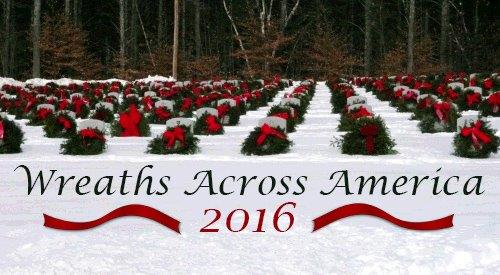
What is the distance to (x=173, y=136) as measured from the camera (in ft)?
27.9

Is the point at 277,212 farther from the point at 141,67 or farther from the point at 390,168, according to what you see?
the point at 141,67

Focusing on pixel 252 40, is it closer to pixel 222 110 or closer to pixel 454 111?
pixel 222 110

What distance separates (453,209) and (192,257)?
2.44 meters

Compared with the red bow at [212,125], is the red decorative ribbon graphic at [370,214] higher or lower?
lower

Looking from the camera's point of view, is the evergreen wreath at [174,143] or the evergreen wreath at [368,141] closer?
the evergreen wreath at [368,141]

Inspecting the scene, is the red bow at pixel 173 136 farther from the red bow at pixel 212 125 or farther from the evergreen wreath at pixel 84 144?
the red bow at pixel 212 125

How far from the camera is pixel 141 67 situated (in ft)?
131

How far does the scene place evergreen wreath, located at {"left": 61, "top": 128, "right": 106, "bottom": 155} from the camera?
28.3 ft

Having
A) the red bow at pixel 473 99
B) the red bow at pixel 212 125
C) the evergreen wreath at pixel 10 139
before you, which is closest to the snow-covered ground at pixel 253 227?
the evergreen wreath at pixel 10 139

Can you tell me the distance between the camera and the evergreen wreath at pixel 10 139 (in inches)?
347

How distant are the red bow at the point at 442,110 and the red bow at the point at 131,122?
513 centimetres

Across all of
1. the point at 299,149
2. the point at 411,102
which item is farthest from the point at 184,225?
the point at 411,102

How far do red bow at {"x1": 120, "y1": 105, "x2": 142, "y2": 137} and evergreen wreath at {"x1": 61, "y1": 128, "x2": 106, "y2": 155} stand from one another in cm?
200

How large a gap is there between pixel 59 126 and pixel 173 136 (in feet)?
10.5
